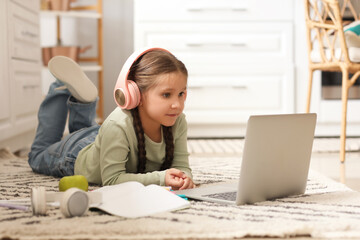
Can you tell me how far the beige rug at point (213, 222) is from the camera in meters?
0.90

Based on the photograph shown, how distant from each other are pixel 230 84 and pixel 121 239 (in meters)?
2.19

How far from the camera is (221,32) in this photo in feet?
9.81

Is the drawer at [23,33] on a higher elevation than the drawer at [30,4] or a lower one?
lower

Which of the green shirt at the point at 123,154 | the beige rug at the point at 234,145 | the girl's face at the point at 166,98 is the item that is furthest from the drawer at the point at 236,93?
the girl's face at the point at 166,98

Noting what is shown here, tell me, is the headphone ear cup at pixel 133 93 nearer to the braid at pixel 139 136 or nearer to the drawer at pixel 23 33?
the braid at pixel 139 136

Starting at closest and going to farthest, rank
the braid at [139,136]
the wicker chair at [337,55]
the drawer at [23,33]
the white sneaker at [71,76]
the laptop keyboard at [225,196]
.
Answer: the laptop keyboard at [225,196] → the braid at [139,136] → the white sneaker at [71,76] → the wicker chair at [337,55] → the drawer at [23,33]

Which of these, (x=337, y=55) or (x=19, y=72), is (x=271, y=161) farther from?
(x=19, y=72)

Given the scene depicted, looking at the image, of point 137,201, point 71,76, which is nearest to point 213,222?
point 137,201

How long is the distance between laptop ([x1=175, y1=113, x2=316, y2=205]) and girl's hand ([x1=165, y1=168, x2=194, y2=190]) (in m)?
0.02

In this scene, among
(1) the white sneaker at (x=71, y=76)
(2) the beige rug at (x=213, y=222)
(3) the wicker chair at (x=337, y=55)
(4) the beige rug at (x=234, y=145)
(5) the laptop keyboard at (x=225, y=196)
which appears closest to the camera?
(2) the beige rug at (x=213, y=222)

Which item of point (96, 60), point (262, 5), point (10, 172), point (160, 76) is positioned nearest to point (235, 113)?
point (262, 5)

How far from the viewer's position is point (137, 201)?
1.08 m

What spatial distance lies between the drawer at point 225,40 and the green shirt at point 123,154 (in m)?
1.60

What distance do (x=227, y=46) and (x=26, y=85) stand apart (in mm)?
1132
